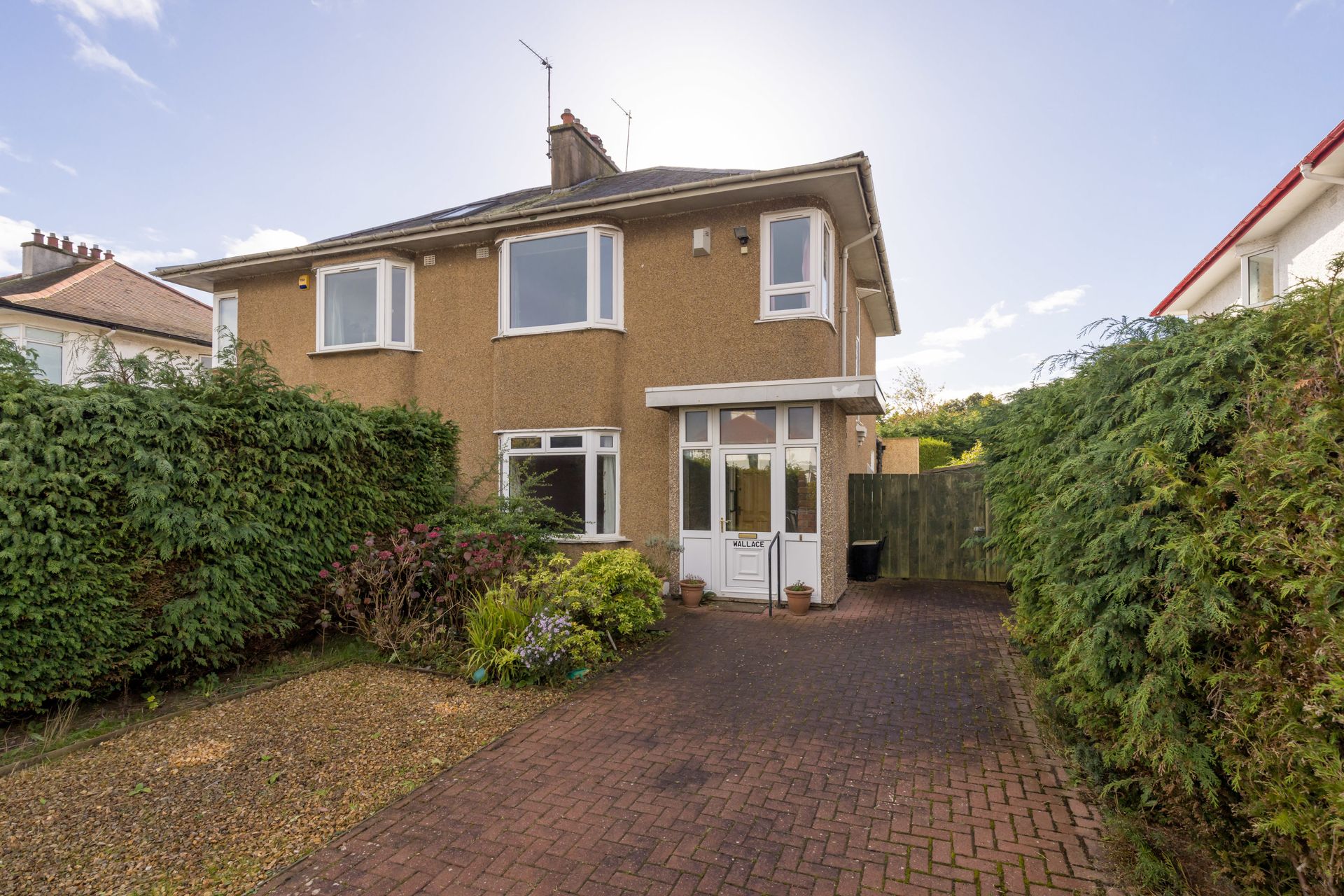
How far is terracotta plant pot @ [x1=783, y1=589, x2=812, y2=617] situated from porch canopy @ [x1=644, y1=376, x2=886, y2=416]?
2626 millimetres

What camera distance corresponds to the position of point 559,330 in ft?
32.7

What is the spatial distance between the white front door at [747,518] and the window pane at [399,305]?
6.29 metres

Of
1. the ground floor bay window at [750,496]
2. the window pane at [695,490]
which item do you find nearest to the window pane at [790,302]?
the ground floor bay window at [750,496]

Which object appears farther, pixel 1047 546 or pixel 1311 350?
pixel 1047 546

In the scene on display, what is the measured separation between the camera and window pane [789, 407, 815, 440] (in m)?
8.97

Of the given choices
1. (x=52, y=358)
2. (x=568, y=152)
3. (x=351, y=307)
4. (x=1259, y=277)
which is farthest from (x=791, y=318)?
(x=52, y=358)

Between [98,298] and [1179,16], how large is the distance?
26037 millimetres

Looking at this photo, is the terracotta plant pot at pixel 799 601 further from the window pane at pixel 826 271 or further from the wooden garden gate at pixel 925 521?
the window pane at pixel 826 271

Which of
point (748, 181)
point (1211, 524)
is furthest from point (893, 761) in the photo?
point (748, 181)

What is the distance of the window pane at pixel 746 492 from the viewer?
29.9ft

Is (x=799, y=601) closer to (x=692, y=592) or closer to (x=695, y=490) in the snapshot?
(x=692, y=592)

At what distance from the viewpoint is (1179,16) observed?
7953 mm

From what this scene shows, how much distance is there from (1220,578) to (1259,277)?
42.0ft

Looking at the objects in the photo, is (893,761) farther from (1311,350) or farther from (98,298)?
(98,298)
